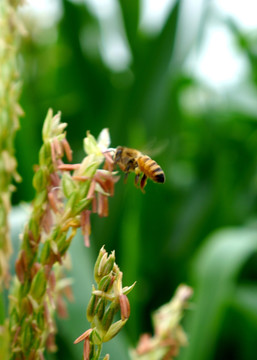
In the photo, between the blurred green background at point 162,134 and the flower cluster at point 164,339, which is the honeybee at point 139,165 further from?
the blurred green background at point 162,134

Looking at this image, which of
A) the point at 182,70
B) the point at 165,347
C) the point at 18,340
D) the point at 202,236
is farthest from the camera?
the point at 182,70

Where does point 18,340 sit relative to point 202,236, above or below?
below

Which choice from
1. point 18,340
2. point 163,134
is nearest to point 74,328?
point 18,340

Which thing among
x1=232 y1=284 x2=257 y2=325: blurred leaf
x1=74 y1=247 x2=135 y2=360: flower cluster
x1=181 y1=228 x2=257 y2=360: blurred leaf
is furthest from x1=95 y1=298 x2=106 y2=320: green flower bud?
x1=232 y1=284 x2=257 y2=325: blurred leaf

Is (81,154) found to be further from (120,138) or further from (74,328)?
(74,328)

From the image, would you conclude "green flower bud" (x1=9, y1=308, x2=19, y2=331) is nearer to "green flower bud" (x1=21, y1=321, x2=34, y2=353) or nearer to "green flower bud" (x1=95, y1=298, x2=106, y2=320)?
"green flower bud" (x1=21, y1=321, x2=34, y2=353)

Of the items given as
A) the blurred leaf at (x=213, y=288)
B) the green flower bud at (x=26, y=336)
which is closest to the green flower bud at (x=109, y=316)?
the green flower bud at (x=26, y=336)

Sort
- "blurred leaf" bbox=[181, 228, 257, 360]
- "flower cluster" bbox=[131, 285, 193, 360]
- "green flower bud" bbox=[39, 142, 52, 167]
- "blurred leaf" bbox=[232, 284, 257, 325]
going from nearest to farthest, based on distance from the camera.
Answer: "green flower bud" bbox=[39, 142, 52, 167] → "flower cluster" bbox=[131, 285, 193, 360] → "blurred leaf" bbox=[181, 228, 257, 360] → "blurred leaf" bbox=[232, 284, 257, 325]
